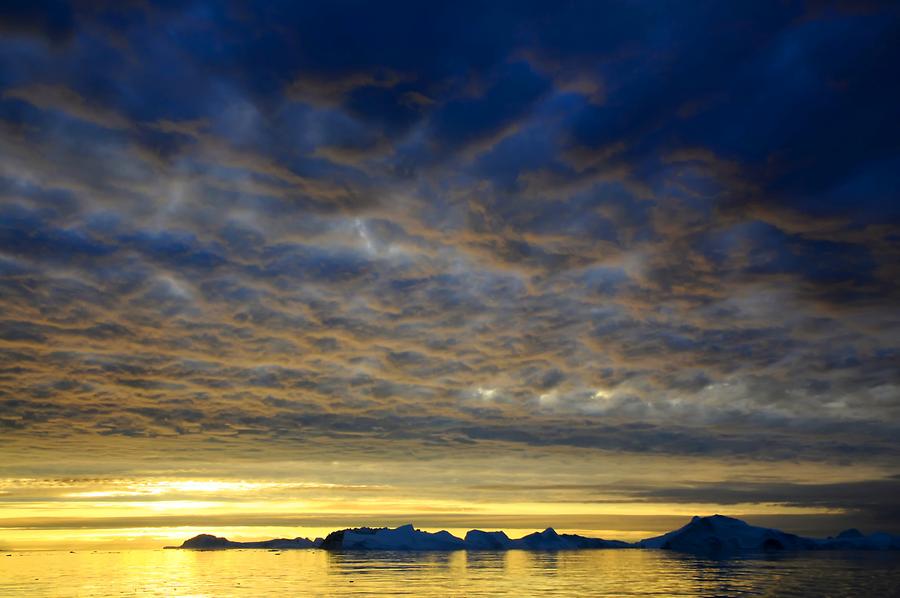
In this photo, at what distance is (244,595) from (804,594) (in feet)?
213

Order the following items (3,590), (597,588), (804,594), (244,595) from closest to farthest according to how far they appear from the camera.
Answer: (804,594), (244,595), (597,588), (3,590)

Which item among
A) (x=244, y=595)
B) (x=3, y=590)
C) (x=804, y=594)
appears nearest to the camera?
(x=804, y=594)

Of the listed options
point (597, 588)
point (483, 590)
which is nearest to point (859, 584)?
point (597, 588)

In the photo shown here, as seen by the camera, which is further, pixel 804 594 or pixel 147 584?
pixel 147 584

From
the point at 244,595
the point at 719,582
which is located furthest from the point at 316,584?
the point at 719,582

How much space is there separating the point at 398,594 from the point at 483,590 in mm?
12189

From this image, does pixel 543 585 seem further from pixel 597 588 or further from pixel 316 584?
pixel 316 584

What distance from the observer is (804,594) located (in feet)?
250

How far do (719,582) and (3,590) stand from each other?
102 meters

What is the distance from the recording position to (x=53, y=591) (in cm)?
9219

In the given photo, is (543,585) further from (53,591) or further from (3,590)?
(3,590)

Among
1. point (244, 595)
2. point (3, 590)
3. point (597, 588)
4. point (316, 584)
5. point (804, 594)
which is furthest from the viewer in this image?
point (316, 584)

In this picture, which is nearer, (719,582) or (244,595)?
(244,595)

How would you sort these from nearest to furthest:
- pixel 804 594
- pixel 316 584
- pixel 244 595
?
pixel 804 594
pixel 244 595
pixel 316 584
